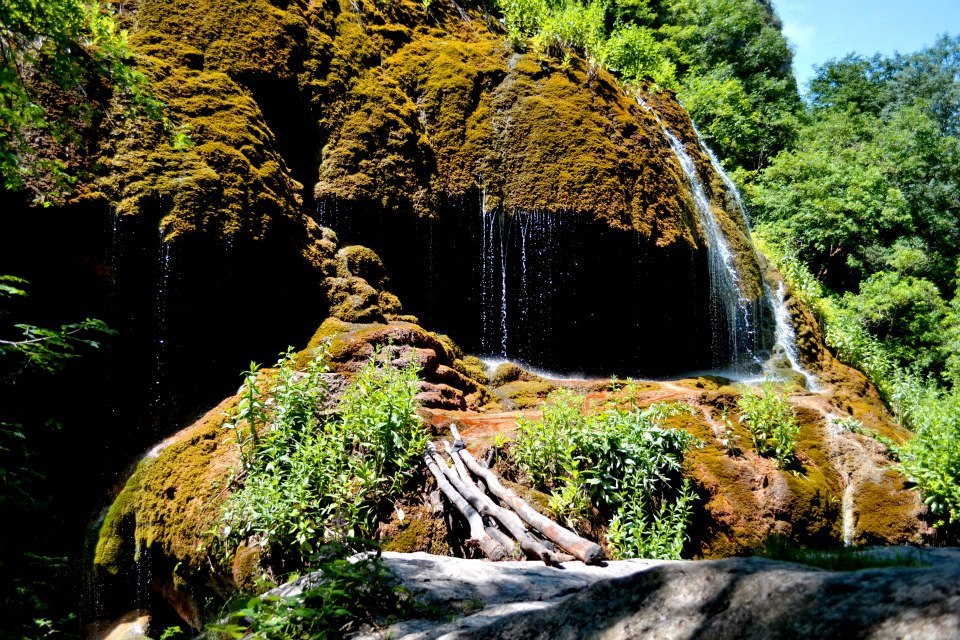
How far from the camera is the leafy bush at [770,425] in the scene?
5816 mm

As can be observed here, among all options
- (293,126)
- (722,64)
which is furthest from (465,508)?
(722,64)

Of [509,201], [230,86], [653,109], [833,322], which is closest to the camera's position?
[230,86]

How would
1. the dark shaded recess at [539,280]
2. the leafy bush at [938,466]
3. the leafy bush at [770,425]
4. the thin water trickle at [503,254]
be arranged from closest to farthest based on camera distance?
the leafy bush at [938,466] → the leafy bush at [770,425] → the dark shaded recess at [539,280] → the thin water trickle at [503,254]

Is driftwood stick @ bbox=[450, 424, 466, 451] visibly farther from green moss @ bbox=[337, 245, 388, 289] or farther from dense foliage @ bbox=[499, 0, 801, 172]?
dense foliage @ bbox=[499, 0, 801, 172]

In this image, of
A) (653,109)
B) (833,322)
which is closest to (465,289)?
(653,109)

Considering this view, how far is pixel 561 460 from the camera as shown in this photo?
513 centimetres

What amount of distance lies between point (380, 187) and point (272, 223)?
7.31ft

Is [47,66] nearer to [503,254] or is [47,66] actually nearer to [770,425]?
[503,254]

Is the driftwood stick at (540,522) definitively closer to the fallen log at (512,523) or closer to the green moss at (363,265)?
the fallen log at (512,523)

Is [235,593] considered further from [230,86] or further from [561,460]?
[230,86]

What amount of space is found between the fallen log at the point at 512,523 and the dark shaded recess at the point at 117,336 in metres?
3.91

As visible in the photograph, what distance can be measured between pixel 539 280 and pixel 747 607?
915 cm

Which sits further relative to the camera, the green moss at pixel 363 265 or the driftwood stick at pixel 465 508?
the green moss at pixel 363 265

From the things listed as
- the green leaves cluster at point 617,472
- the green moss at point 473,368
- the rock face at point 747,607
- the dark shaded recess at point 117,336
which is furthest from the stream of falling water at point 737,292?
the rock face at point 747,607
